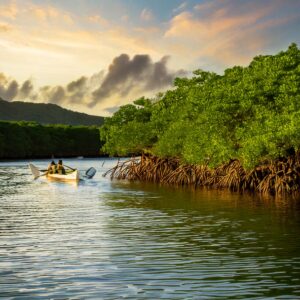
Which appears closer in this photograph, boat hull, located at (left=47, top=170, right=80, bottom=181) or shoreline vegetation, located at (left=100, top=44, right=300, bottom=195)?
shoreline vegetation, located at (left=100, top=44, right=300, bottom=195)

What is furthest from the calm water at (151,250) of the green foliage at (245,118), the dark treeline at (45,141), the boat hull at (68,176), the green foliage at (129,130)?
the dark treeline at (45,141)

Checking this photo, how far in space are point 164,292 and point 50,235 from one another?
9.94 m

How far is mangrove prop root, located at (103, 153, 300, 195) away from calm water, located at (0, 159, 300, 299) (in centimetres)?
457

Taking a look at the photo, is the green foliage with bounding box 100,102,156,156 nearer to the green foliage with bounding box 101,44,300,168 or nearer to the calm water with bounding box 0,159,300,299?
the green foliage with bounding box 101,44,300,168

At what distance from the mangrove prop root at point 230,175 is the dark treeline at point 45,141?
8846 centimetres

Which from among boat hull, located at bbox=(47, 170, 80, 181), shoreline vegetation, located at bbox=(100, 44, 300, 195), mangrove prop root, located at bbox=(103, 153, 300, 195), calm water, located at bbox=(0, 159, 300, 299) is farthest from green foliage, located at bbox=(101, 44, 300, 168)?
boat hull, located at bbox=(47, 170, 80, 181)

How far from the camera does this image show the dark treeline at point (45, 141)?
146 meters

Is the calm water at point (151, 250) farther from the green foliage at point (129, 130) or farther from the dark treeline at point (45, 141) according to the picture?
the dark treeline at point (45, 141)

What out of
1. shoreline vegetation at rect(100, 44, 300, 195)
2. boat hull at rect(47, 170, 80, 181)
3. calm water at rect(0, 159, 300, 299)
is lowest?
calm water at rect(0, 159, 300, 299)

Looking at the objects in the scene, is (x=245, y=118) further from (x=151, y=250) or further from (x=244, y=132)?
(x=151, y=250)

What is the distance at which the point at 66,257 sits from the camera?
18453 mm

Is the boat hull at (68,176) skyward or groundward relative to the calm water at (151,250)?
skyward

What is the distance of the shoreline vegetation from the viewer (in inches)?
1497

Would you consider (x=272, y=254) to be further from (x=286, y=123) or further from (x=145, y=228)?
(x=286, y=123)
